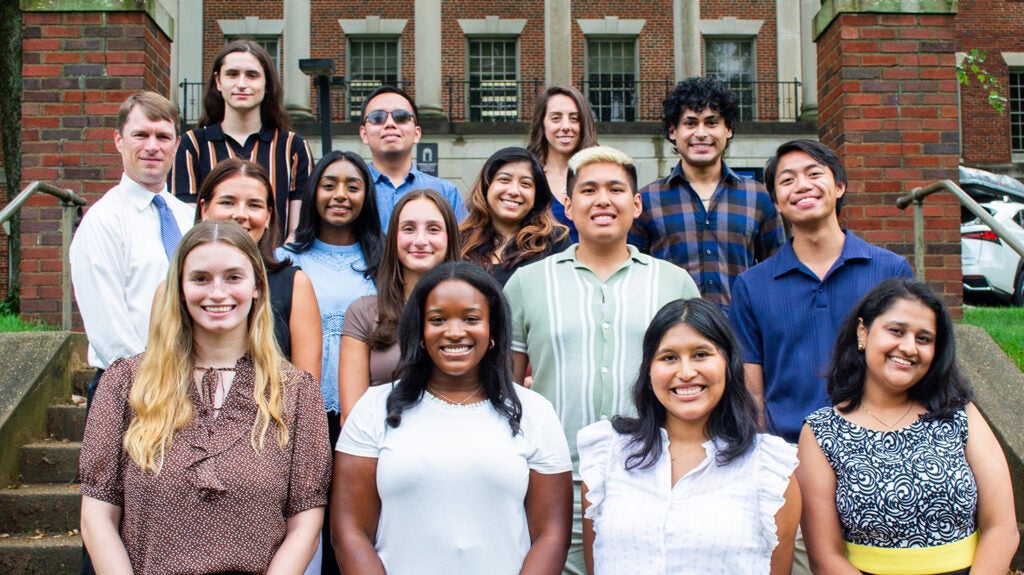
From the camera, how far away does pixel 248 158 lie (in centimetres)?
449

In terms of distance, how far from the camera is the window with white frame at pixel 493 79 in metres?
22.6

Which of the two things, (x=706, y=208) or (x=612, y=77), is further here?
(x=612, y=77)

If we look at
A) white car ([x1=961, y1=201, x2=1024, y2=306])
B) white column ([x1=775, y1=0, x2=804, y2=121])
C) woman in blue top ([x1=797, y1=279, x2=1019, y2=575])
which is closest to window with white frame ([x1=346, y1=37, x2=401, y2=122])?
white column ([x1=775, y1=0, x2=804, y2=121])

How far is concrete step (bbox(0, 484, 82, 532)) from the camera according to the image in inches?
180

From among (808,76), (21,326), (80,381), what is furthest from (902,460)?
(808,76)

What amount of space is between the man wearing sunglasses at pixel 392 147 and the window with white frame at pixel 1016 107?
83.1 feet

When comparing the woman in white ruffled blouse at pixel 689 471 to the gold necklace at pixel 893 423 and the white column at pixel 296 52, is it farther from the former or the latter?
the white column at pixel 296 52

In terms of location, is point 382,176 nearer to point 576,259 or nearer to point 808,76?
point 576,259

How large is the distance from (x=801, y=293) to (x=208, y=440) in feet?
6.95

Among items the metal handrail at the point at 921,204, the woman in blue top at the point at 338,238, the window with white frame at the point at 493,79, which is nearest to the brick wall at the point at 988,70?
the window with white frame at the point at 493,79

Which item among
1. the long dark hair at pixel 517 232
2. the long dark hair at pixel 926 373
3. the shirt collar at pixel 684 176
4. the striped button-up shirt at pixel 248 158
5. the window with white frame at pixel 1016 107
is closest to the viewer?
the long dark hair at pixel 926 373

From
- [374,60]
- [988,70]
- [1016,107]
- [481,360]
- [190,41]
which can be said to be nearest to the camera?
[481,360]

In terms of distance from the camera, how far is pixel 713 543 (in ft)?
8.50

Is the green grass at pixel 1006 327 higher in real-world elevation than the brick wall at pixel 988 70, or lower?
lower
